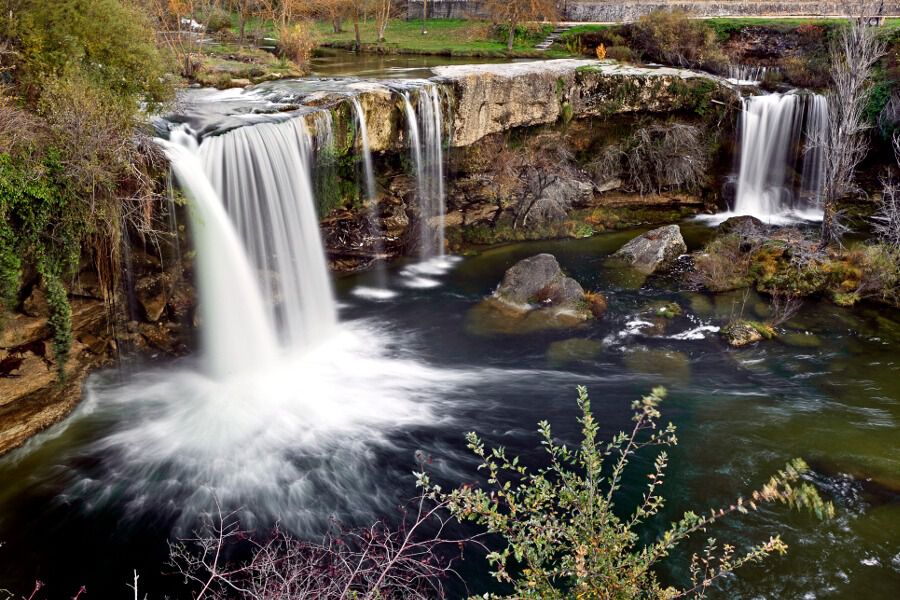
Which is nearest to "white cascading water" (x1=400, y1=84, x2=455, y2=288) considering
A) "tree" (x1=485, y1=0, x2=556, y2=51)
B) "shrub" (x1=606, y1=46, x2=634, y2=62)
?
"shrub" (x1=606, y1=46, x2=634, y2=62)

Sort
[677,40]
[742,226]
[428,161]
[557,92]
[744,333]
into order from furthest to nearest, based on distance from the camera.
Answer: [677,40] < [557,92] < [742,226] < [428,161] < [744,333]

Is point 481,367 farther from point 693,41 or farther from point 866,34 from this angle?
point 693,41

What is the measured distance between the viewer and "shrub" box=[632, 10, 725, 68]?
24.1 meters

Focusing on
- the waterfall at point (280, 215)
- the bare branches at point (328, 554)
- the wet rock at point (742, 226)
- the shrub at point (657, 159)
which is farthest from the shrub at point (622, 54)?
the bare branches at point (328, 554)

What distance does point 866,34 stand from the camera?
1608cm

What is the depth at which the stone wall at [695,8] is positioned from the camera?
28609 millimetres

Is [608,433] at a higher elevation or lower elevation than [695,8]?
lower

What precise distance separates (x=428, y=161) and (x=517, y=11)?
12.5 meters

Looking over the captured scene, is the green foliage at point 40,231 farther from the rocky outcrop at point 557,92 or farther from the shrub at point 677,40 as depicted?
the shrub at point 677,40

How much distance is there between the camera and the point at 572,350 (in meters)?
13.5

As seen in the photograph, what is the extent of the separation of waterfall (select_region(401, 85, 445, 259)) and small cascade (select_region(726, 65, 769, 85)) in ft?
37.8

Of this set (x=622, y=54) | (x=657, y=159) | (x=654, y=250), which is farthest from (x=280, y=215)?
(x=622, y=54)

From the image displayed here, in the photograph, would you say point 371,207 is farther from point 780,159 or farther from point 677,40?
point 677,40

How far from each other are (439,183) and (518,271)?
439 centimetres
